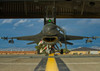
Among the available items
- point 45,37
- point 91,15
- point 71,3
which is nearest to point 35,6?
point 71,3

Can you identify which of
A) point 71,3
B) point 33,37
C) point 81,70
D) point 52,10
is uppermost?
point 71,3

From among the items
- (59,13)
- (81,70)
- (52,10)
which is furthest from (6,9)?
(81,70)

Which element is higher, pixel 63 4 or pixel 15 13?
pixel 63 4

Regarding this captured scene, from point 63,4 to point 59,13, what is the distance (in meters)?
2.76

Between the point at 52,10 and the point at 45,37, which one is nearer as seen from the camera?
the point at 45,37

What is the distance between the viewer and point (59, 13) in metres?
34.8

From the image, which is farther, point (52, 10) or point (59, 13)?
point (59, 13)

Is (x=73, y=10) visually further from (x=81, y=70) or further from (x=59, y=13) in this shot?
(x=81, y=70)

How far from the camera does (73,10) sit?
34.7 meters

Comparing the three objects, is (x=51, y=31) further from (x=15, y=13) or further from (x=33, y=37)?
(x=15, y=13)

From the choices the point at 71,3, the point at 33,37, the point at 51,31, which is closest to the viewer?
the point at 51,31

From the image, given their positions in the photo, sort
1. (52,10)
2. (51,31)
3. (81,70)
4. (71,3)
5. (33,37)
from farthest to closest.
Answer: (71,3) → (33,37) → (52,10) → (51,31) → (81,70)

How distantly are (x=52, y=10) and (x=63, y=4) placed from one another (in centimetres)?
1665

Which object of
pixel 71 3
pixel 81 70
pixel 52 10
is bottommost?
pixel 81 70
